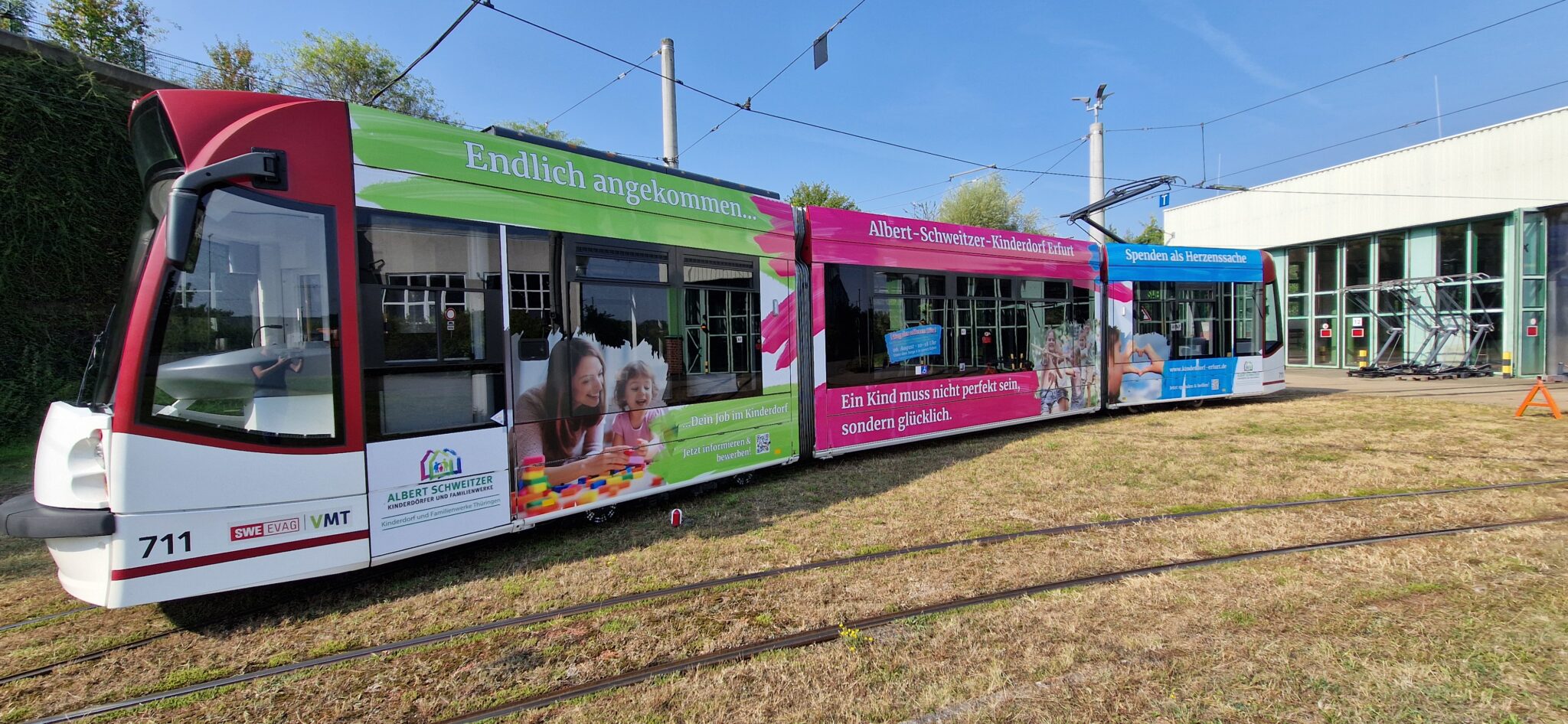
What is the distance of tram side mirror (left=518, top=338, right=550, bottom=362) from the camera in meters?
4.80

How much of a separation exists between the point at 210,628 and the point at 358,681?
1.42 meters

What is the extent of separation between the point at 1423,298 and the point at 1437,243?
6.13 ft

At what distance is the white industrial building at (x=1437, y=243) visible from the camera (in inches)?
727

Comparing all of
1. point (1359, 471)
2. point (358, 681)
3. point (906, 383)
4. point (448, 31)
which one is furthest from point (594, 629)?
point (1359, 471)

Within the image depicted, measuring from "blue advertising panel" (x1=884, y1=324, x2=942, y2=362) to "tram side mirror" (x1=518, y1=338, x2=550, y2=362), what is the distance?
15.2 feet

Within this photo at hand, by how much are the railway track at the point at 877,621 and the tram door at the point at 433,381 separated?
191cm

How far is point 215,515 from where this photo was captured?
3543 mm

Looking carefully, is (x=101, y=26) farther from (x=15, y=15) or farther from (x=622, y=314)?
(x=622, y=314)

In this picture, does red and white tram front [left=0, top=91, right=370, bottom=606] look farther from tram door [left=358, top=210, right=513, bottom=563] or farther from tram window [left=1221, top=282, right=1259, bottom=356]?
tram window [left=1221, top=282, right=1259, bottom=356]

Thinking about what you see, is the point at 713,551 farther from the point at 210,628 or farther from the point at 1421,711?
the point at 1421,711

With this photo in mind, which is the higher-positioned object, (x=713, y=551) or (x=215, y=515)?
(x=215, y=515)

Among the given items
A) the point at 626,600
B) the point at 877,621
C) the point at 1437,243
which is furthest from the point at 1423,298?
the point at 626,600

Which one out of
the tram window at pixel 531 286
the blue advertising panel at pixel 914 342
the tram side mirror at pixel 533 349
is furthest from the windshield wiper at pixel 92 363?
the blue advertising panel at pixel 914 342

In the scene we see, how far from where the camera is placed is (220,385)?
144 inches
